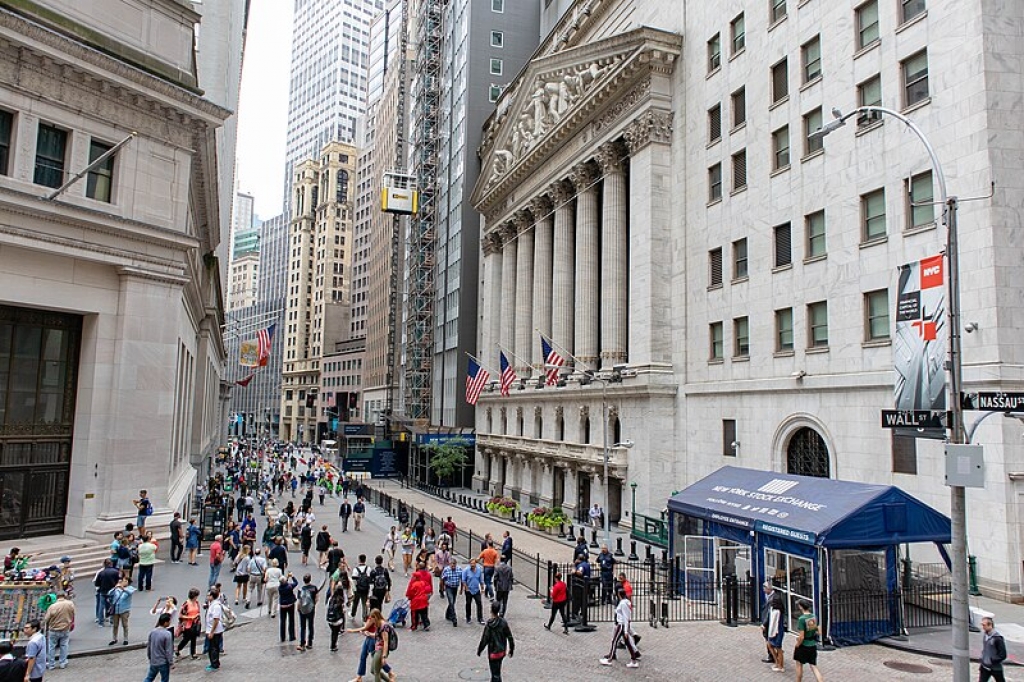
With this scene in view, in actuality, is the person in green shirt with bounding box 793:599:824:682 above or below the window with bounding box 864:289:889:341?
below

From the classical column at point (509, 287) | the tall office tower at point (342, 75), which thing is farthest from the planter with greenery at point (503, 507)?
the tall office tower at point (342, 75)

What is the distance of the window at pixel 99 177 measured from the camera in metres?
22.0

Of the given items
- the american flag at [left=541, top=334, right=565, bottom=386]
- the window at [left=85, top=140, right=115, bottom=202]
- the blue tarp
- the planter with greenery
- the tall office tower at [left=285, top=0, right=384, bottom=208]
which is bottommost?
the planter with greenery

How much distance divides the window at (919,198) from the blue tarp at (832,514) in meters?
9.80

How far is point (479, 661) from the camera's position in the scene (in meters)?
15.4

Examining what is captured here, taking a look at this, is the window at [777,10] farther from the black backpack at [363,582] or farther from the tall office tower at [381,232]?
the tall office tower at [381,232]

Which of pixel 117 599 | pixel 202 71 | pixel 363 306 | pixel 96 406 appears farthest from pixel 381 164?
pixel 117 599

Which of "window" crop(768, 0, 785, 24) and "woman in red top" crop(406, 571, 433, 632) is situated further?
"window" crop(768, 0, 785, 24)

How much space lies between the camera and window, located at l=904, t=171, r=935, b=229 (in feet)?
76.7

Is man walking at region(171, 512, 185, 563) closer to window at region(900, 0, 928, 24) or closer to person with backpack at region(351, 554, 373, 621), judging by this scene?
person with backpack at region(351, 554, 373, 621)

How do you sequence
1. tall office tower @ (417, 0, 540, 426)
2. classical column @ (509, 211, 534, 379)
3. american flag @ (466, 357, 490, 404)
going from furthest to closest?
tall office tower @ (417, 0, 540, 426)
classical column @ (509, 211, 534, 379)
american flag @ (466, 357, 490, 404)

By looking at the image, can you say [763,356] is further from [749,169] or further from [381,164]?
[381,164]

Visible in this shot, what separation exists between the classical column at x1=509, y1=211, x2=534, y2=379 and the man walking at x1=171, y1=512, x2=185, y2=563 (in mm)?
33913

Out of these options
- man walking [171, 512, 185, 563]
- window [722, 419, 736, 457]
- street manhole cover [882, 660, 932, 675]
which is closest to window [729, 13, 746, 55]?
window [722, 419, 736, 457]
